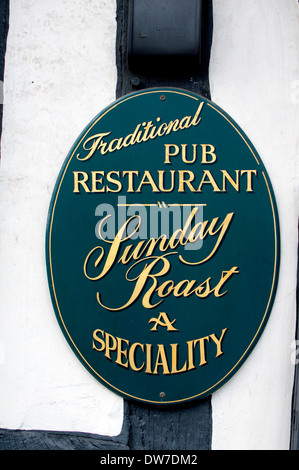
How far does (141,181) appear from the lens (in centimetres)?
191

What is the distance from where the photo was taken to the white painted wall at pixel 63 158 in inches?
72.7

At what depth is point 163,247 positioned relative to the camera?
1883 mm

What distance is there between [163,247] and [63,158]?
0.52 m

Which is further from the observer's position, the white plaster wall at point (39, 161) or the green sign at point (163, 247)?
the white plaster wall at point (39, 161)

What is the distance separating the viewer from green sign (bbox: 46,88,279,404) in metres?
1.84

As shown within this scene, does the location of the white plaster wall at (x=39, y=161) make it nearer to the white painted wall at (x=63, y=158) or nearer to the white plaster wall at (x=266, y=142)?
the white painted wall at (x=63, y=158)

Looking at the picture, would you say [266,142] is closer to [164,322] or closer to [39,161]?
[164,322]

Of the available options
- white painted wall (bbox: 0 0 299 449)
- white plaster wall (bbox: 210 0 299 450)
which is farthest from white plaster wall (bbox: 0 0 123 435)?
white plaster wall (bbox: 210 0 299 450)

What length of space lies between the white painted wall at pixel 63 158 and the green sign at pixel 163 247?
0.07 m

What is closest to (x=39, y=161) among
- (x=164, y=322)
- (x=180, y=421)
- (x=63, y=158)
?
(x=63, y=158)

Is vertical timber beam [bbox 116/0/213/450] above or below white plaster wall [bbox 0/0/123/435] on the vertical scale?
below

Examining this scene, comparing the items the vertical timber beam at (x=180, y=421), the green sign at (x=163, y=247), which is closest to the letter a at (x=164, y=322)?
the green sign at (x=163, y=247)

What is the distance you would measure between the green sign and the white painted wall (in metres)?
0.07

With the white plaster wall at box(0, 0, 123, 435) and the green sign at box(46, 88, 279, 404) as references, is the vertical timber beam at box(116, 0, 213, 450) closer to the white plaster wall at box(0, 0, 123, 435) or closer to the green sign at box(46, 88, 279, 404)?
the green sign at box(46, 88, 279, 404)
